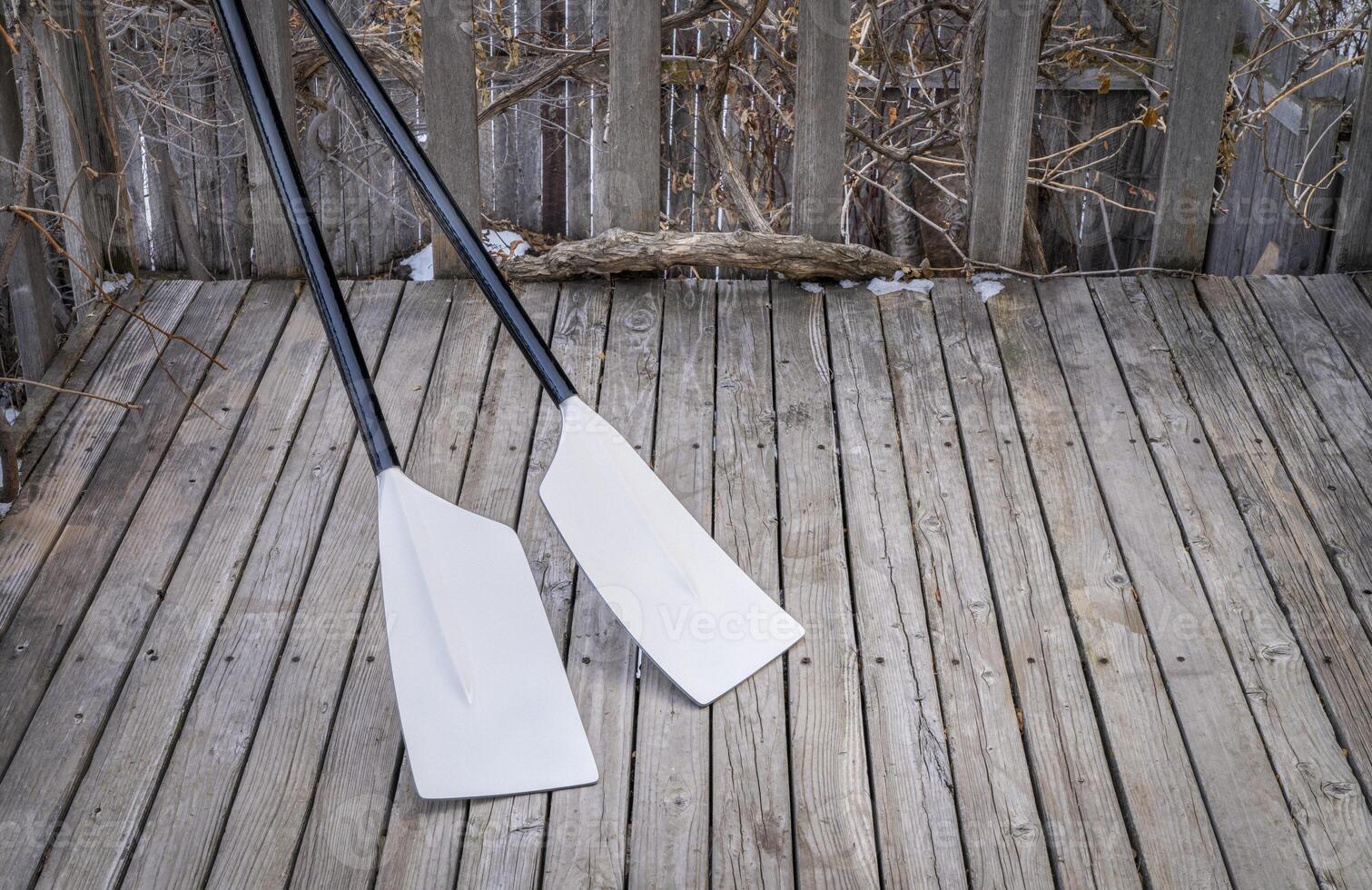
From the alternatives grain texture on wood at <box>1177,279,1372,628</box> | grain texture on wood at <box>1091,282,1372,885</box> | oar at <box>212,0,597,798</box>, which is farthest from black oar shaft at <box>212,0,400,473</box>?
grain texture on wood at <box>1177,279,1372,628</box>

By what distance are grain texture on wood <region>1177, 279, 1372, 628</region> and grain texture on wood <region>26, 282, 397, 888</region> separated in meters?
1.63

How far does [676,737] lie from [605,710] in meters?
0.11

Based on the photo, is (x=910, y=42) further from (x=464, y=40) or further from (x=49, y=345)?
(x=49, y=345)

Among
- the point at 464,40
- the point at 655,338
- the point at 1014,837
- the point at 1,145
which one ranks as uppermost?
the point at 464,40

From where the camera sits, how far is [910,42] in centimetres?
404

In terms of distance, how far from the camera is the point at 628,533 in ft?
5.79

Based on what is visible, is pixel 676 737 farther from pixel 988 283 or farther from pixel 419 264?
pixel 419 264

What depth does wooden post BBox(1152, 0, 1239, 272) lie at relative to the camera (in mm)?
2264

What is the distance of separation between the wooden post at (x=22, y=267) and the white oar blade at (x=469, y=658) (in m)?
1.03

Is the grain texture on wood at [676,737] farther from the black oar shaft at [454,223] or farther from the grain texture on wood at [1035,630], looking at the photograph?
the grain texture on wood at [1035,630]

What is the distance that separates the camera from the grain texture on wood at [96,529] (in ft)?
5.37

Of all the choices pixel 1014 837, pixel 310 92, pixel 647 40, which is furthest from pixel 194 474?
pixel 310 92

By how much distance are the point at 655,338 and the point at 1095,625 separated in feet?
3.40

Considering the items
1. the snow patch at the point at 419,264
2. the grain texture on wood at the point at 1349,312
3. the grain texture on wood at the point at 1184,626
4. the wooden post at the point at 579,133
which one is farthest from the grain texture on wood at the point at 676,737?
the snow patch at the point at 419,264
